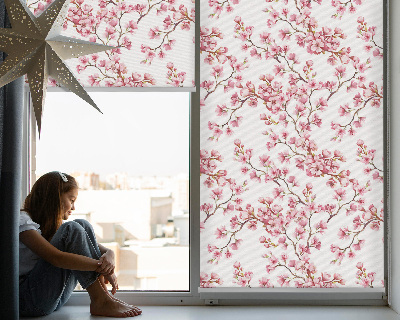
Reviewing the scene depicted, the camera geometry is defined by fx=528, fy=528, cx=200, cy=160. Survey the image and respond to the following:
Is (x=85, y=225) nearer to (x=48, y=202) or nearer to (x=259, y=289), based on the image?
(x=48, y=202)

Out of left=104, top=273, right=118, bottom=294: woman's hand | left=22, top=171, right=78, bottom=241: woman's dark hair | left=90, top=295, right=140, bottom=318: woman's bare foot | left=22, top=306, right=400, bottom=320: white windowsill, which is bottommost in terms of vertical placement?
left=22, top=306, right=400, bottom=320: white windowsill

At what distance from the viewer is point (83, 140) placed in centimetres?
287

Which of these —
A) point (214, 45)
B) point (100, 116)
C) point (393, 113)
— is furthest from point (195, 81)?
point (393, 113)

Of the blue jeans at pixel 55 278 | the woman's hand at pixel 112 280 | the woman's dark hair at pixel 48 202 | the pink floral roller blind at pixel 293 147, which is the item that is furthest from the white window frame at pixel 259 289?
the woman's dark hair at pixel 48 202

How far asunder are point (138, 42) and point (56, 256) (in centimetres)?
117

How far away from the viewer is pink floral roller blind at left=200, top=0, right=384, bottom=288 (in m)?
2.77

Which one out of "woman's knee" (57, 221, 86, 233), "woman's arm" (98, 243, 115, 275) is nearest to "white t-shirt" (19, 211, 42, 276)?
"woman's knee" (57, 221, 86, 233)

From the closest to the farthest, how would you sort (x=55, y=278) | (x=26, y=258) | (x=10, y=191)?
1. (x=10, y=191)
2. (x=55, y=278)
3. (x=26, y=258)

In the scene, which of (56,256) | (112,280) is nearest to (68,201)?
(56,256)

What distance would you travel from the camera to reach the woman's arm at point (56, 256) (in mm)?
2406

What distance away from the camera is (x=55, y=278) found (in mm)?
2455

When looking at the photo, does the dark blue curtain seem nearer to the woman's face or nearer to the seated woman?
the seated woman

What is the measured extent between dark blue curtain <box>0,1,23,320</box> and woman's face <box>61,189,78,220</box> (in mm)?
308

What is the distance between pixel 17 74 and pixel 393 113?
194 cm
